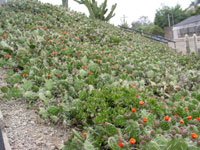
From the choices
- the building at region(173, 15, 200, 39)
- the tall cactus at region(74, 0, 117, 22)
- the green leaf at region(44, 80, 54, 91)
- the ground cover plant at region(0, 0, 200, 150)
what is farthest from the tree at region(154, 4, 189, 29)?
the green leaf at region(44, 80, 54, 91)

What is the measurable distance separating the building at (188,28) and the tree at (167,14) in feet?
45.6

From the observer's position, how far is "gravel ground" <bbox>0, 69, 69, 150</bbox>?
2.57 m

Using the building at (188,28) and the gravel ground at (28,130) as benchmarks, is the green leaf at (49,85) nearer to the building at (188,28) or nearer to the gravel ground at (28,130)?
the gravel ground at (28,130)

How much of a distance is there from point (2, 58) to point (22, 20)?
3344 millimetres

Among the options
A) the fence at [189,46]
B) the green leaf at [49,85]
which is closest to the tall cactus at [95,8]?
the fence at [189,46]

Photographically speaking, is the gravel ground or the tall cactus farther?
the tall cactus

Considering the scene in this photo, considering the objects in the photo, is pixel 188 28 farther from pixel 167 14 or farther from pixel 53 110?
pixel 53 110

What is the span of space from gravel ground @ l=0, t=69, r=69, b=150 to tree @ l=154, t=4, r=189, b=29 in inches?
1820

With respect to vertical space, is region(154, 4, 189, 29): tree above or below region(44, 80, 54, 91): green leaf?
above

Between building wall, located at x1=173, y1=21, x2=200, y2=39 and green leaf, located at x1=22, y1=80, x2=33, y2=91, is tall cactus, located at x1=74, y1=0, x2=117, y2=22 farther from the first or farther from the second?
building wall, located at x1=173, y1=21, x2=200, y2=39

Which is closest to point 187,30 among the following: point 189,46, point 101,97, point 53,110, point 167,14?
point 167,14

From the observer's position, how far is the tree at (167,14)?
45.9m

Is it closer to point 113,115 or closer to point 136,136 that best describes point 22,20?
point 113,115

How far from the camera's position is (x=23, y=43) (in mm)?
5324
